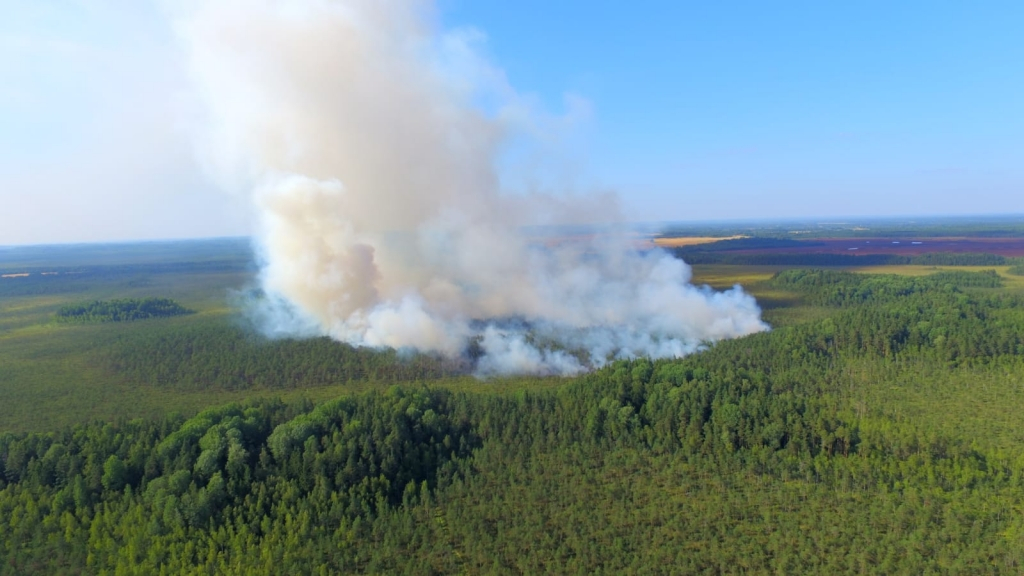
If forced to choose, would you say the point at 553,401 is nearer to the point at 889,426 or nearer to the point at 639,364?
the point at 639,364

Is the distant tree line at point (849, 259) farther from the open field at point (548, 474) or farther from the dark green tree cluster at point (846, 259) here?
the open field at point (548, 474)

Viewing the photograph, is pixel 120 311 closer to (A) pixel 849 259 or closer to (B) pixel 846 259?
(B) pixel 846 259

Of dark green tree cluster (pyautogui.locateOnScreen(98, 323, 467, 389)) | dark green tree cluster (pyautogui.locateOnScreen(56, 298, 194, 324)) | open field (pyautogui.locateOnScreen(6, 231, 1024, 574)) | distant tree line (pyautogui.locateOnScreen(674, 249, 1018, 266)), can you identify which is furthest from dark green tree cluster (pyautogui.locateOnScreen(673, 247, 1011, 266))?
dark green tree cluster (pyautogui.locateOnScreen(56, 298, 194, 324))

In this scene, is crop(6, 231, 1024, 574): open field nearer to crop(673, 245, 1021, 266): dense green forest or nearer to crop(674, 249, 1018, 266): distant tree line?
crop(673, 245, 1021, 266): dense green forest

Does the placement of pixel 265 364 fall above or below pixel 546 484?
above

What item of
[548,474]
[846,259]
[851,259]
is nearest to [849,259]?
[851,259]

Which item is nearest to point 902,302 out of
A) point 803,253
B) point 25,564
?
point 25,564
